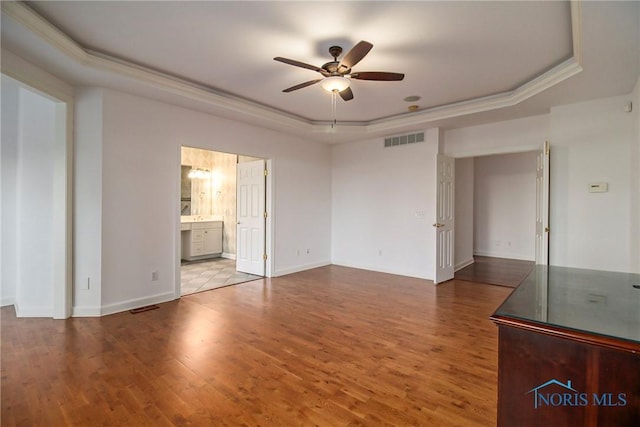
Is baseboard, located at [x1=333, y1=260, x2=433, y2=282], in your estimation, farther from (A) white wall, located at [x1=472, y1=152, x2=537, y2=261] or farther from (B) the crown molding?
(A) white wall, located at [x1=472, y1=152, x2=537, y2=261]

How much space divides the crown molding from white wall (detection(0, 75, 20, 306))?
1896 mm

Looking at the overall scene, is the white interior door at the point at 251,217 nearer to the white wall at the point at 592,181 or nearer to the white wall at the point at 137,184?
the white wall at the point at 137,184

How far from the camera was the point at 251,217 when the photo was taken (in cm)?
595

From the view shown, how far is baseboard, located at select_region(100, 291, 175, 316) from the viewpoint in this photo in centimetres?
367

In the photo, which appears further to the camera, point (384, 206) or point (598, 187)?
point (384, 206)

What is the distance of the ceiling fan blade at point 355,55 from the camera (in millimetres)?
2397

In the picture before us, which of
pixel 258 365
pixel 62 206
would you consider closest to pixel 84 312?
pixel 62 206

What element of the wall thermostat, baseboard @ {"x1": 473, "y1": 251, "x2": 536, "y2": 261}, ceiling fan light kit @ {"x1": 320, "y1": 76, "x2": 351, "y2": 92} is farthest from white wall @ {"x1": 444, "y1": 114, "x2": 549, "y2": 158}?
baseboard @ {"x1": 473, "y1": 251, "x2": 536, "y2": 261}

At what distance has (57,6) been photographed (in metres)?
2.36

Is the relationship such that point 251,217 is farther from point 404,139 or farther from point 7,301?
point 7,301

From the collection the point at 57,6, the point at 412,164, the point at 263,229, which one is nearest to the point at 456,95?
the point at 412,164

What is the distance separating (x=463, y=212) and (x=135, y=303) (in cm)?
638

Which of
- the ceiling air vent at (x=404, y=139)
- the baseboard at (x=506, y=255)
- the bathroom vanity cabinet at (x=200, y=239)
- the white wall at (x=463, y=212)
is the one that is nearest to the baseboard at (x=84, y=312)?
the bathroom vanity cabinet at (x=200, y=239)

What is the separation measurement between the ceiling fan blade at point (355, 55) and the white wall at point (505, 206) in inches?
268
